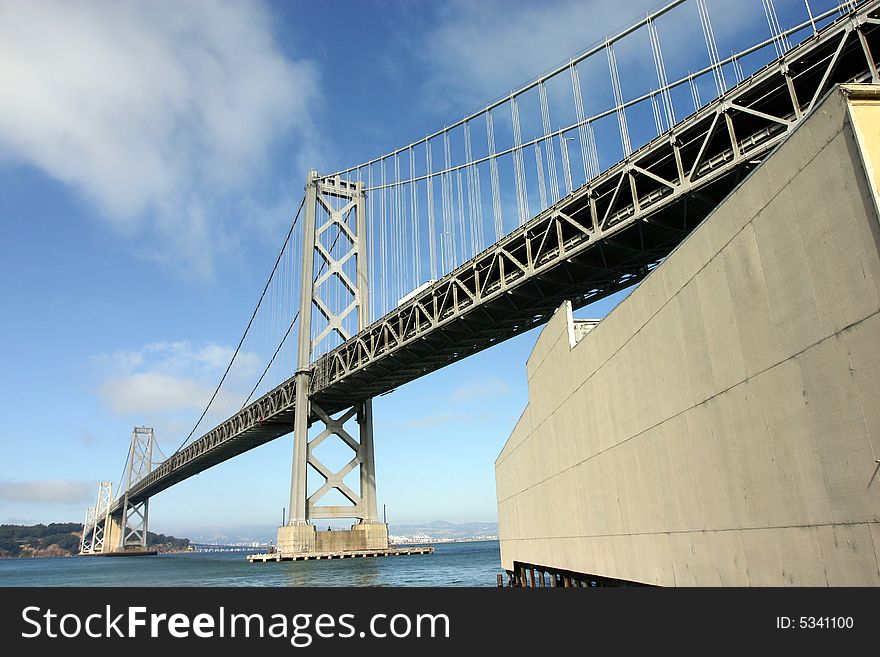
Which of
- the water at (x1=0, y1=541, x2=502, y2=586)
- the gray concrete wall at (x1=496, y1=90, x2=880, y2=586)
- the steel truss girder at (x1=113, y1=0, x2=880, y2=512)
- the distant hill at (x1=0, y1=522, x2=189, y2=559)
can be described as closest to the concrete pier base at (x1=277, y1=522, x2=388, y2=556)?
the water at (x1=0, y1=541, x2=502, y2=586)

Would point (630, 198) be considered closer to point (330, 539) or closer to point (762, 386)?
point (762, 386)

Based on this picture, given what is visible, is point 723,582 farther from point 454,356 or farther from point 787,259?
point 454,356

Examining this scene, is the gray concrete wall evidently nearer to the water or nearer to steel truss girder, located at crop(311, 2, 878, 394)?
steel truss girder, located at crop(311, 2, 878, 394)

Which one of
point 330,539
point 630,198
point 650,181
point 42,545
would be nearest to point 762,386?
point 650,181

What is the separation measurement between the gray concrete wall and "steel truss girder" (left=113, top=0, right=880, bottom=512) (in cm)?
308

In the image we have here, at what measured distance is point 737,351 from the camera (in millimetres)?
7559

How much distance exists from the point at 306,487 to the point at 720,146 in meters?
35.6

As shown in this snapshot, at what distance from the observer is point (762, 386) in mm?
7082

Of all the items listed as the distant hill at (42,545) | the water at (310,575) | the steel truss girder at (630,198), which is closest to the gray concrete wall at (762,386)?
the steel truss girder at (630,198)

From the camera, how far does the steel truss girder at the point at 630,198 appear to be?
17016 millimetres

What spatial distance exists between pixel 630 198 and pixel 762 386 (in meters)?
17.9

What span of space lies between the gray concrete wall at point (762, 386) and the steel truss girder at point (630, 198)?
3.08 metres

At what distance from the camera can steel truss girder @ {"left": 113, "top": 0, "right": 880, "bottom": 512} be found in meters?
17.0
